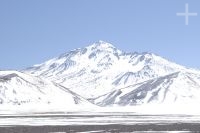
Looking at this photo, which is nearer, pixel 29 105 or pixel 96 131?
pixel 96 131

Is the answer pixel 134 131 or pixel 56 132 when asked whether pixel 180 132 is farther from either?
pixel 56 132

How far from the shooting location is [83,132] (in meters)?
74.1

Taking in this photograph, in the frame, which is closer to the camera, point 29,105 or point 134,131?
Result: point 134,131

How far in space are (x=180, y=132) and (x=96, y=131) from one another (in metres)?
11.6

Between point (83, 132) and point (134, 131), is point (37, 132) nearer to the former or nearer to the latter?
point (83, 132)

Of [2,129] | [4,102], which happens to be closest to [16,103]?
[4,102]

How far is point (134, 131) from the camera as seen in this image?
3002 inches

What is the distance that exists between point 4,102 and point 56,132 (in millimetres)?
129121

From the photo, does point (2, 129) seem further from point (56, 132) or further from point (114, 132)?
point (114, 132)

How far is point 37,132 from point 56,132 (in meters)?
2.55

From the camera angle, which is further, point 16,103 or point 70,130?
point 16,103

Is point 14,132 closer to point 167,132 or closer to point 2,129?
point 2,129

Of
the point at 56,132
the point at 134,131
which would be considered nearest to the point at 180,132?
the point at 134,131

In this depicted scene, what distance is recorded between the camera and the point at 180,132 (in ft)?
243
